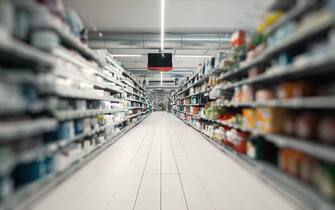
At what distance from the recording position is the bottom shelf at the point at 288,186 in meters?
1.40

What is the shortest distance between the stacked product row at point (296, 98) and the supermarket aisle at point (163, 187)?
351 mm

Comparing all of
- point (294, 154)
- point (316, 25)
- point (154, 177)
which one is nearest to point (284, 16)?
point (316, 25)

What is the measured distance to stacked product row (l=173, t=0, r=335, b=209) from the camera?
1.43 meters

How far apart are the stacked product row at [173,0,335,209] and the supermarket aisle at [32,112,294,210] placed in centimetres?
35

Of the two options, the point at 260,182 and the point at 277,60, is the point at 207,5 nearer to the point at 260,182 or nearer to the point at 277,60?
the point at 277,60

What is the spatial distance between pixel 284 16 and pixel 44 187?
118 inches

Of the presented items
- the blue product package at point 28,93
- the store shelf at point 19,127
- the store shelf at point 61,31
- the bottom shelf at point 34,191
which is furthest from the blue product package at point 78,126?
the store shelf at point 61,31

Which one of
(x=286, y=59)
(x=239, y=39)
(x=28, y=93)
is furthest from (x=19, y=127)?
(x=239, y=39)

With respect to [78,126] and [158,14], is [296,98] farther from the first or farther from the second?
[158,14]

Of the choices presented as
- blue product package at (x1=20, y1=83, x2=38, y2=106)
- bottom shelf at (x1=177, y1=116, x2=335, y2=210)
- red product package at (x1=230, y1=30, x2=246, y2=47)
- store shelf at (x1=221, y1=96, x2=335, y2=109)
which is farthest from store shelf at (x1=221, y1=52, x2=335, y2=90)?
blue product package at (x1=20, y1=83, x2=38, y2=106)

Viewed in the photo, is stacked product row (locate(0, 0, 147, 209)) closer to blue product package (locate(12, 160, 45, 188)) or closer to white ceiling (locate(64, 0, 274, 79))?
blue product package (locate(12, 160, 45, 188))

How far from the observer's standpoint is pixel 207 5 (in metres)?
5.19

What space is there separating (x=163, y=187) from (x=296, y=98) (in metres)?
1.69

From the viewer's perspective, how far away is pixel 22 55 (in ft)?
4.99
